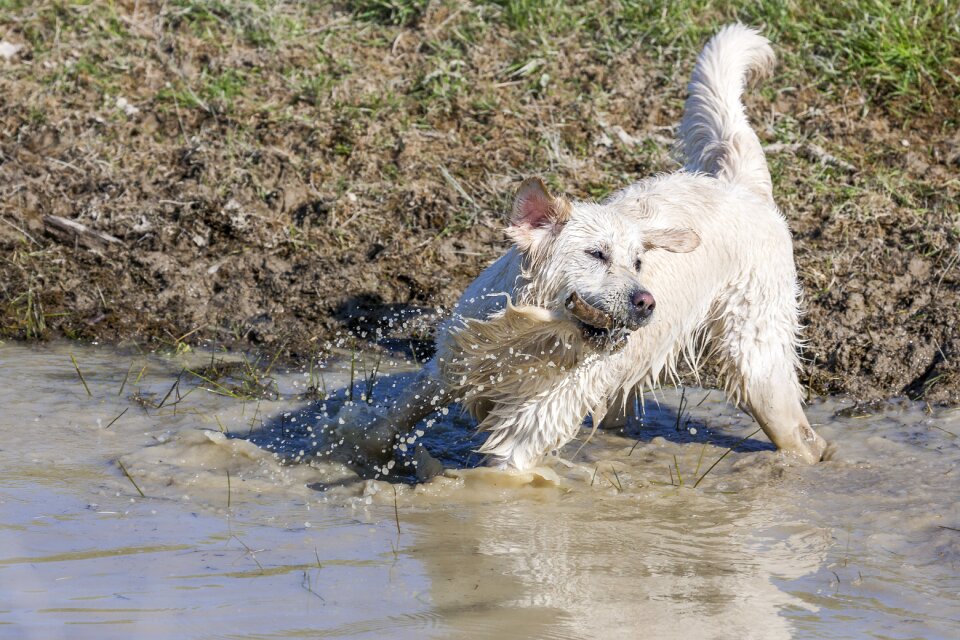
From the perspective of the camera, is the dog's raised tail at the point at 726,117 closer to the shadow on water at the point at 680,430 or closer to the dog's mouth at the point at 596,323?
the shadow on water at the point at 680,430

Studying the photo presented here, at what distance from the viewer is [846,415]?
6762 millimetres

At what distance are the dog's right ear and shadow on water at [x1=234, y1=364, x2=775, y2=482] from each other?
1.12 metres

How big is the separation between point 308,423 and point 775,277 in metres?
2.59

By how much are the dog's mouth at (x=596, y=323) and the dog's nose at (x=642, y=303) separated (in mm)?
97

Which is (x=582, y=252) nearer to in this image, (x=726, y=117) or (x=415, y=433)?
(x=415, y=433)

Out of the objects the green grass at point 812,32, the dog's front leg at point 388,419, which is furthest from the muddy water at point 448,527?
the green grass at point 812,32

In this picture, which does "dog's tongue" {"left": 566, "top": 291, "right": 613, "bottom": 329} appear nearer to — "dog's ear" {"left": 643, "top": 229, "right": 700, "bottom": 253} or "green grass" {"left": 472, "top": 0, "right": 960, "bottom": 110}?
"dog's ear" {"left": 643, "top": 229, "right": 700, "bottom": 253}

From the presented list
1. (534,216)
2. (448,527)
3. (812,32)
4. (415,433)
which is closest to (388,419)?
(415,433)

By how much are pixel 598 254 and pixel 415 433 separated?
1.54 m

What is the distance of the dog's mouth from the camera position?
487 centimetres

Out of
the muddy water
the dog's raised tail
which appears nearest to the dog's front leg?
the muddy water

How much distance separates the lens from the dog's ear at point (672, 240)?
5225 mm

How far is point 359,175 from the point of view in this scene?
28.4ft

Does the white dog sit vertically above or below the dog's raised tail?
below
